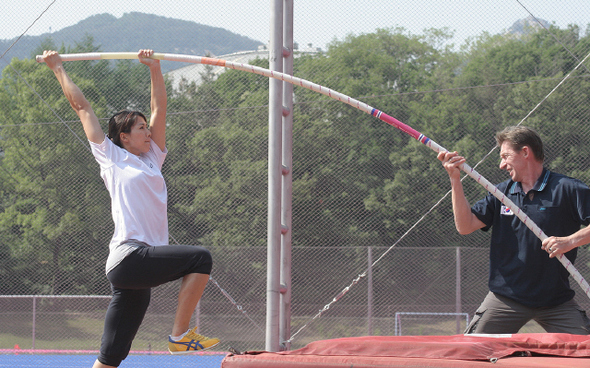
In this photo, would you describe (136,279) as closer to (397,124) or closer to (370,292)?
(397,124)

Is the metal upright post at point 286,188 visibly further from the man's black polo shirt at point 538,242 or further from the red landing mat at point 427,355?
the red landing mat at point 427,355

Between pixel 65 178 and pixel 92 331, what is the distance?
194 centimetres

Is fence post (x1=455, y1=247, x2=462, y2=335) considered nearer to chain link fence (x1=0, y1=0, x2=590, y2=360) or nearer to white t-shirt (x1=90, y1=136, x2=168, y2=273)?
chain link fence (x1=0, y1=0, x2=590, y2=360)

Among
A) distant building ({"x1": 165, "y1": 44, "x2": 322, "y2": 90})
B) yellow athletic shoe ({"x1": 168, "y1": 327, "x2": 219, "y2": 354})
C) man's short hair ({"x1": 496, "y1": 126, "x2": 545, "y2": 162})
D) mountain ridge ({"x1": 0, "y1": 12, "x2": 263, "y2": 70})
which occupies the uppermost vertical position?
mountain ridge ({"x1": 0, "y1": 12, "x2": 263, "y2": 70})

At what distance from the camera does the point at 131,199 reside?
267cm

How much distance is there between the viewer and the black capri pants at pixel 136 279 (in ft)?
8.39

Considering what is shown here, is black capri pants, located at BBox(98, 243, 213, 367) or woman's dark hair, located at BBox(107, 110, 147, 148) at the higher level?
woman's dark hair, located at BBox(107, 110, 147, 148)

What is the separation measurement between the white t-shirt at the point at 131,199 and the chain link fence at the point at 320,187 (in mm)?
3429

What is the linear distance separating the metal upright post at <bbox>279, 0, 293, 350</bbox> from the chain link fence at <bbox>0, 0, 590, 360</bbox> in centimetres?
171

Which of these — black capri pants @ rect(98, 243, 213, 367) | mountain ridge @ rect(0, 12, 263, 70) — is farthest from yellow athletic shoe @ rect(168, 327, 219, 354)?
mountain ridge @ rect(0, 12, 263, 70)

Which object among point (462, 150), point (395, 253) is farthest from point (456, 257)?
point (462, 150)

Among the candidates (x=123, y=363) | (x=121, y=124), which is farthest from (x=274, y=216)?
(x=123, y=363)

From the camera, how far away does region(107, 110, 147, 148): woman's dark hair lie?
9.57ft

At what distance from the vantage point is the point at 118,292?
8.93 feet
